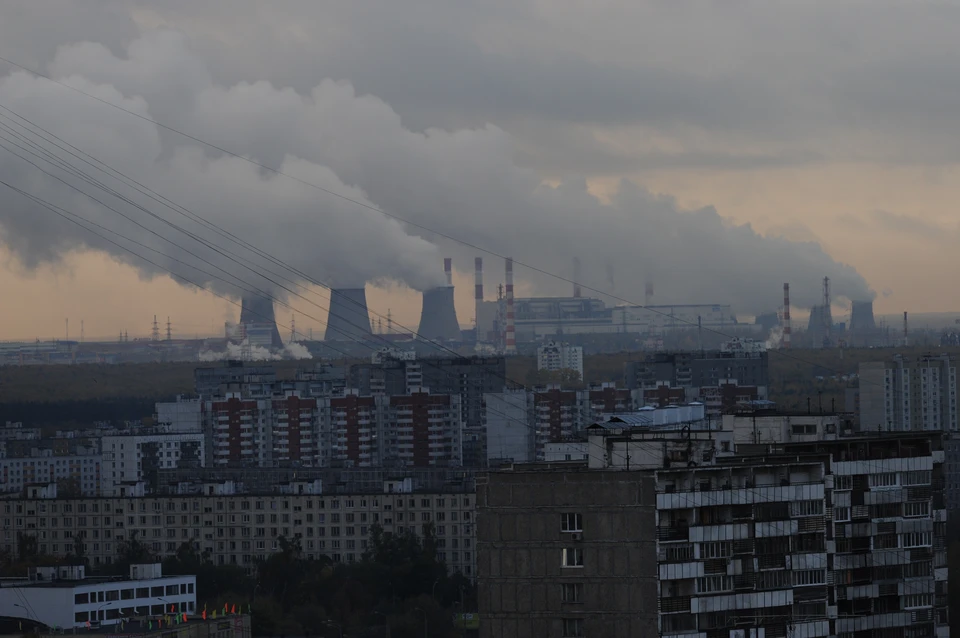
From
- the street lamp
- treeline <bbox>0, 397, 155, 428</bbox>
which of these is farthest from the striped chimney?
the street lamp

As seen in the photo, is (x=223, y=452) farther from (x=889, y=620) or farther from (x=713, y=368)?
(x=889, y=620)

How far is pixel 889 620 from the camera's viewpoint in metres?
15.8

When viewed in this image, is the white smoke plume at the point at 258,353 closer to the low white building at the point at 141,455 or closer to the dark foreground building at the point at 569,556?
the low white building at the point at 141,455

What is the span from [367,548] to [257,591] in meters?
4.24

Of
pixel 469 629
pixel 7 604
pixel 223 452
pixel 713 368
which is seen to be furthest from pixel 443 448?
pixel 7 604

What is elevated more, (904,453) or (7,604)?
(904,453)

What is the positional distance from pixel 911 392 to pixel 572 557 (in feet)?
135

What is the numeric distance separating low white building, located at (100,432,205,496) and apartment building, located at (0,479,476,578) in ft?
40.5

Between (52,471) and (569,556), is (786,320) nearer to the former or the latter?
(52,471)

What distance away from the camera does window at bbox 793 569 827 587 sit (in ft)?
47.3

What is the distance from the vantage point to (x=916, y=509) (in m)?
16.6

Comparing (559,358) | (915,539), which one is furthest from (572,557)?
(559,358)

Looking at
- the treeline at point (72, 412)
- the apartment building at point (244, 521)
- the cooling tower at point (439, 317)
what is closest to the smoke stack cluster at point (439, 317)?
the cooling tower at point (439, 317)

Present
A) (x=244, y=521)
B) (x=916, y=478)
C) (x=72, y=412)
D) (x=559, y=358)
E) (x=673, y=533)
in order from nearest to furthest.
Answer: (x=673, y=533) < (x=916, y=478) < (x=244, y=521) < (x=72, y=412) < (x=559, y=358)
